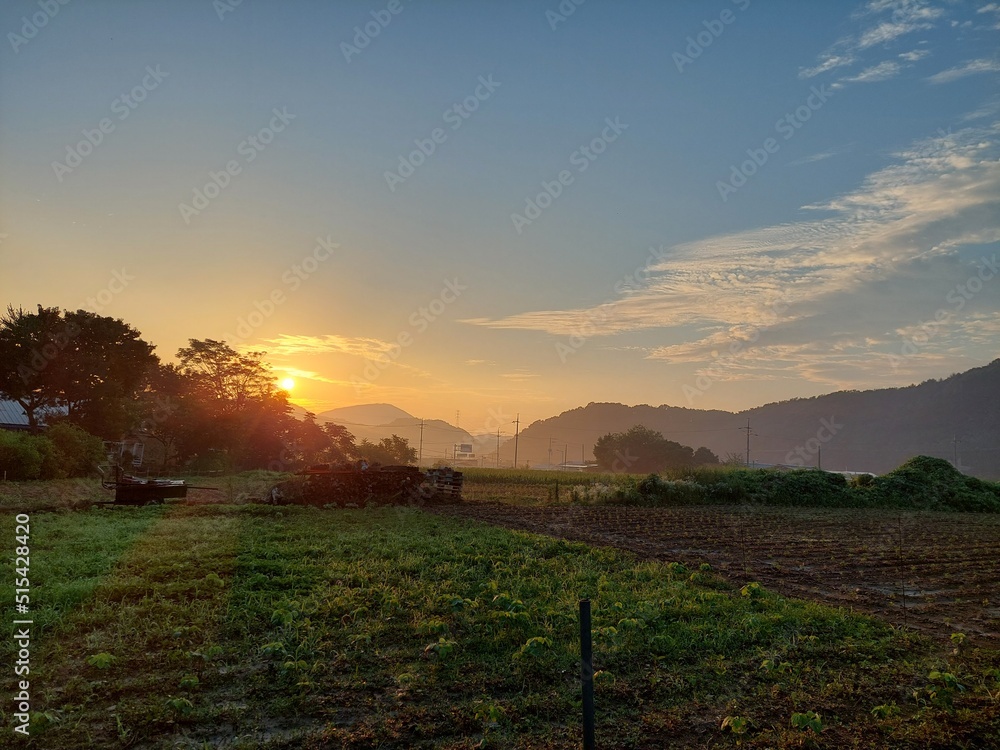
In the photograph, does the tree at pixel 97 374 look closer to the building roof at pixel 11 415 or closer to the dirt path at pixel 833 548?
the building roof at pixel 11 415

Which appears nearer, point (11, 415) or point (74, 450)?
point (74, 450)

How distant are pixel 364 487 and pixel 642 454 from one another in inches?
3664

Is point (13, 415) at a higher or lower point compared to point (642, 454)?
higher

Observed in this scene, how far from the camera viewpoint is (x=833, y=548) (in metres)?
18.3

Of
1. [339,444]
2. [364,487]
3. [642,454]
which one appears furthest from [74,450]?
[642,454]

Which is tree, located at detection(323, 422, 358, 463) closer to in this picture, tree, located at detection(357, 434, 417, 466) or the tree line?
the tree line

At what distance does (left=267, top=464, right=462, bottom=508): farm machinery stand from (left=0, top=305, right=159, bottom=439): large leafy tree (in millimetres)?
22101

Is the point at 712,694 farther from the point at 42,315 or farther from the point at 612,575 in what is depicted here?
the point at 42,315

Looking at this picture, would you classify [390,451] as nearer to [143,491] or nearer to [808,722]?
[143,491]

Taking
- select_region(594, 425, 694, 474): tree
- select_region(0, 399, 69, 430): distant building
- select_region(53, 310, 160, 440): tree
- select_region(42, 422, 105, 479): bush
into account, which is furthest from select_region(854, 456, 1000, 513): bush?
select_region(594, 425, 694, 474): tree

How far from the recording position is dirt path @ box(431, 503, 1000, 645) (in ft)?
38.0

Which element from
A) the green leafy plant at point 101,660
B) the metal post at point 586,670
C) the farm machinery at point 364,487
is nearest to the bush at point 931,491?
the farm machinery at point 364,487

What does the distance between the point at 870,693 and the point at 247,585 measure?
917 centimetres

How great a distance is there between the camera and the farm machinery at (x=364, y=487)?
27016 millimetres
